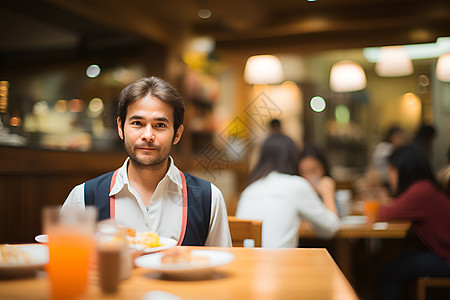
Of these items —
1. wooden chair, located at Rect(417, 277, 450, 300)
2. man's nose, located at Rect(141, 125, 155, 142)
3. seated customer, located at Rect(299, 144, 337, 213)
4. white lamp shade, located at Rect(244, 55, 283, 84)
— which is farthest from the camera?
seated customer, located at Rect(299, 144, 337, 213)

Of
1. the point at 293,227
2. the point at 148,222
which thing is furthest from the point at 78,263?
the point at 293,227

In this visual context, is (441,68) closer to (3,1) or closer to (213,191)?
(213,191)

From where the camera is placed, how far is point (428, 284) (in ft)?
7.63

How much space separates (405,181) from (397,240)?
0.94 metres

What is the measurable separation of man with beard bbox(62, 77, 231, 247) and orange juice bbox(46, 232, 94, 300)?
434 millimetres

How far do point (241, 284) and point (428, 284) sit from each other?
179cm

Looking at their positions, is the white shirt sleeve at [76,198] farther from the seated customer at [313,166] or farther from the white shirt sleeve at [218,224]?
the seated customer at [313,166]

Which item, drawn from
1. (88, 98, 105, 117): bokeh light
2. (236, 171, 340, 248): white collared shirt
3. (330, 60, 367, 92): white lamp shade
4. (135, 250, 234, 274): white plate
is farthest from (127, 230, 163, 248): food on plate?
(330, 60, 367, 92): white lamp shade

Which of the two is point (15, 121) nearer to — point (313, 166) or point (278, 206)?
point (278, 206)

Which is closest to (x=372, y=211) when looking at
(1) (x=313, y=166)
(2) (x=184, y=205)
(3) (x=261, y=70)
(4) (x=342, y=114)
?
(1) (x=313, y=166)

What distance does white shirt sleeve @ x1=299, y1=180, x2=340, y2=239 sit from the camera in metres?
2.12

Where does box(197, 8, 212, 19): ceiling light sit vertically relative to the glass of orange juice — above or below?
above

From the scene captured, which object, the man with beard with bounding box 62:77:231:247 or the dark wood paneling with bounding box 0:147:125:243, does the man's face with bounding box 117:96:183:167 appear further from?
the dark wood paneling with bounding box 0:147:125:243

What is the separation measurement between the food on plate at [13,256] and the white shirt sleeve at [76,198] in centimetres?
27
